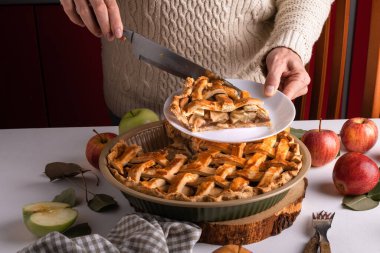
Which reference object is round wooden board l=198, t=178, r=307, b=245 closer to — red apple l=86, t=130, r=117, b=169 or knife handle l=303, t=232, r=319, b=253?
knife handle l=303, t=232, r=319, b=253

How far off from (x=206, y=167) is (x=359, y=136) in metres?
0.40

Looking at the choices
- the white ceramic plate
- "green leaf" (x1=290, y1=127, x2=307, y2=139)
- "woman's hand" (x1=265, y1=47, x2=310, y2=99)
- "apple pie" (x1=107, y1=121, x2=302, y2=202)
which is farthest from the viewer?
"green leaf" (x1=290, y1=127, x2=307, y2=139)

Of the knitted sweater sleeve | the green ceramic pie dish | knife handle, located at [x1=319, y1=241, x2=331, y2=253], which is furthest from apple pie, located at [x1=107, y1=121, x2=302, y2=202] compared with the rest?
the knitted sweater sleeve

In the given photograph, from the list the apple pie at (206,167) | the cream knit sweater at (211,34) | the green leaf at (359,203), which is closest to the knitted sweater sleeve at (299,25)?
the cream knit sweater at (211,34)

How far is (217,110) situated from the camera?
110cm

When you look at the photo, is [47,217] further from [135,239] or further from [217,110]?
[217,110]

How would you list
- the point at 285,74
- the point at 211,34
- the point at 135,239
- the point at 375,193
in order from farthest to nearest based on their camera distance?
the point at 211,34 → the point at 285,74 → the point at 375,193 → the point at 135,239

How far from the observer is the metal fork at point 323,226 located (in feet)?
2.87

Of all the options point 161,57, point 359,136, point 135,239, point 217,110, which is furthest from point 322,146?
point 135,239

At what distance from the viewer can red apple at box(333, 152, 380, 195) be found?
1036 mm

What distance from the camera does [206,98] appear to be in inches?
44.5

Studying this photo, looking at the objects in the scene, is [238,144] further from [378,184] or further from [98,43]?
[98,43]

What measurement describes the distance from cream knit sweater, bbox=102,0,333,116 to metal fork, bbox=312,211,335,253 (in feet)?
1.35

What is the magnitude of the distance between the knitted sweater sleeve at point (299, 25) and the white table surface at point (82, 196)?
0.65ft
